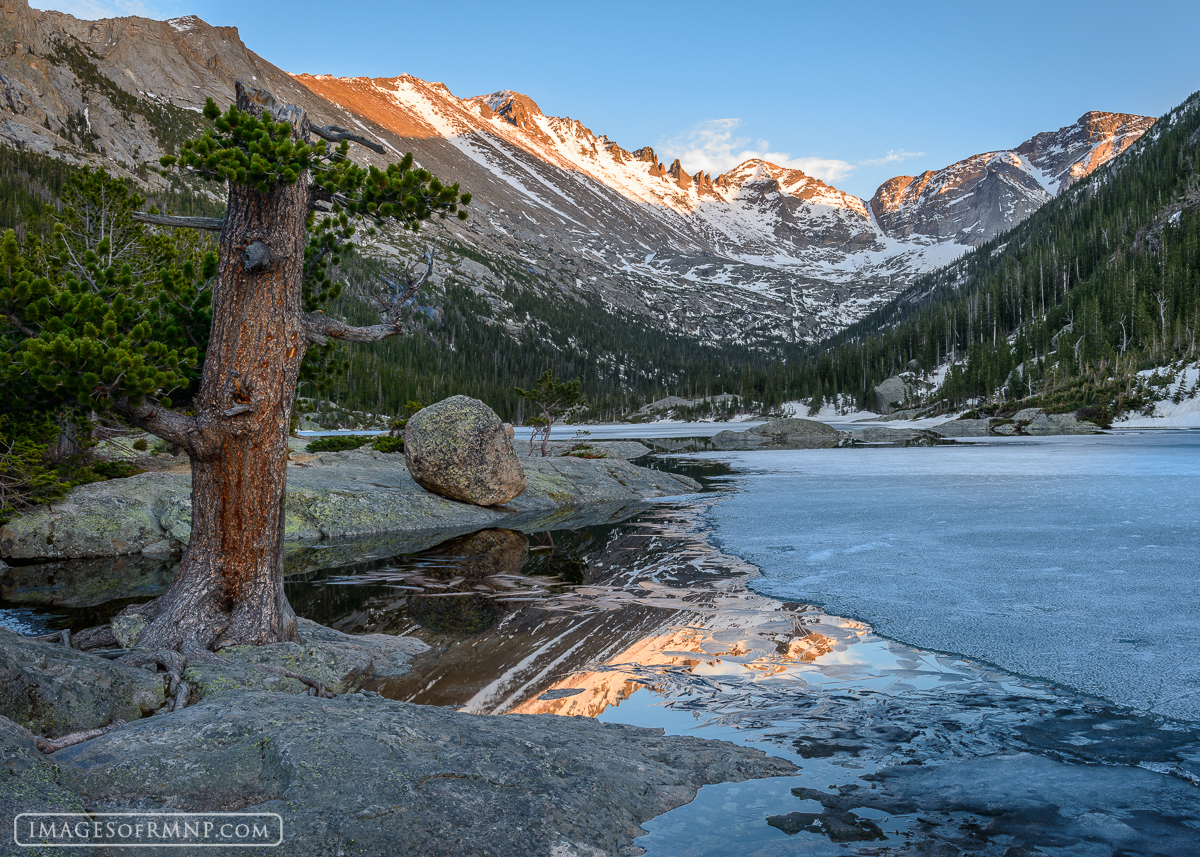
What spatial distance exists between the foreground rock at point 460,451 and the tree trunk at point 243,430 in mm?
10802

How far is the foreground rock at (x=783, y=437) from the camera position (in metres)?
52.9

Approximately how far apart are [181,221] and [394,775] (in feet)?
18.9

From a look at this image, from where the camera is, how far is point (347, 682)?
6164 mm

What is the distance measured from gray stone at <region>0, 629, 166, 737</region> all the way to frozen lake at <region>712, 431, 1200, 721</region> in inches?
276

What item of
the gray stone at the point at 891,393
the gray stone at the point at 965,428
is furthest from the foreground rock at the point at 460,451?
the gray stone at the point at 891,393

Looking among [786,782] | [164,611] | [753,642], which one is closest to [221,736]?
[786,782]

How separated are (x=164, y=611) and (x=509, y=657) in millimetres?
3556

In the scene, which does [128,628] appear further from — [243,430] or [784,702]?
[784,702]

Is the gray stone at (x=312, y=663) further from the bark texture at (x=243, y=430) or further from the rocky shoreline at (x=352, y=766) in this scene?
the rocky shoreline at (x=352, y=766)

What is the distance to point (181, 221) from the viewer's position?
6.37m

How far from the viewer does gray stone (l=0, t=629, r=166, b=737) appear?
4324 millimetres

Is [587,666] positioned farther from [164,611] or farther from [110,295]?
[110,295]

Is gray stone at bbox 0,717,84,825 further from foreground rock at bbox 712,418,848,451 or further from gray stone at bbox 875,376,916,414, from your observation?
gray stone at bbox 875,376,916,414

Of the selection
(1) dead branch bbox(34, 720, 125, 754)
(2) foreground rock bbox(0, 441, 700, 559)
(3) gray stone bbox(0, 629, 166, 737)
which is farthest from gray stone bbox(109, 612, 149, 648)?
(2) foreground rock bbox(0, 441, 700, 559)
